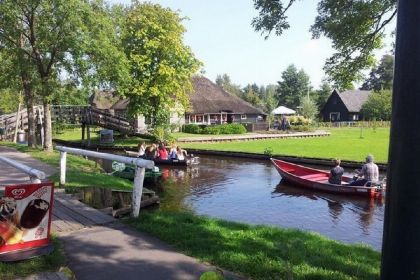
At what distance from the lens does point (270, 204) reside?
53.3ft

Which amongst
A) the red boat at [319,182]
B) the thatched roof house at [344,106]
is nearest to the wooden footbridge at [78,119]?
the red boat at [319,182]

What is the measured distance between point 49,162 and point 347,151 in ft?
66.9

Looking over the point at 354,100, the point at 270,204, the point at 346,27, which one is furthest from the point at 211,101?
the point at 346,27

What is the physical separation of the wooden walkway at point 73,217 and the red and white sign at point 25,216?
1.29m

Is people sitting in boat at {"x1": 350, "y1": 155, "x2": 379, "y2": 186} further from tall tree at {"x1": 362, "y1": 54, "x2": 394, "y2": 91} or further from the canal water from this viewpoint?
tall tree at {"x1": 362, "y1": 54, "x2": 394, "y2": 91}

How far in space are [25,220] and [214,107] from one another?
2096 inches

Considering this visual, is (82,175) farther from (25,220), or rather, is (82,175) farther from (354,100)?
(354,100)

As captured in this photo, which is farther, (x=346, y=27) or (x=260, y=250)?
(x=346, y=27)

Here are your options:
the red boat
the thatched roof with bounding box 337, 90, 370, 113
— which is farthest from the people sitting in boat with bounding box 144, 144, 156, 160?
the thatched roof with bounding box 337, 90, 370, 113

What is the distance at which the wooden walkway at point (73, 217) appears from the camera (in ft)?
24.1

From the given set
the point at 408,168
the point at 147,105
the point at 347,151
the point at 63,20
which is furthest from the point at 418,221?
the point at 147,105

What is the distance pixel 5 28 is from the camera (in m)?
21.4

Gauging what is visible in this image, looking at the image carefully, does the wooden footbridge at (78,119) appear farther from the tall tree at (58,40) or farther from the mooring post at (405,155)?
the mooring post at (405,155)

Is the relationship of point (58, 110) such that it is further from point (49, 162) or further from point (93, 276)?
point (93, 276)
